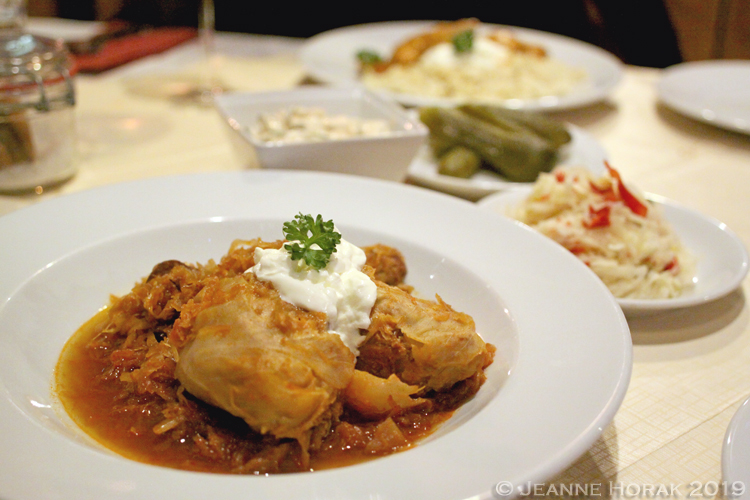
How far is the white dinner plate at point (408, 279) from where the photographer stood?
1.47 m

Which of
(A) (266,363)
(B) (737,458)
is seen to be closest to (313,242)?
(A) (266,363)

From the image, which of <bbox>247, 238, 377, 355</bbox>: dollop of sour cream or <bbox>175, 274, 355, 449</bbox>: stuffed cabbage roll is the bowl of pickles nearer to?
<bbox>247, 238, 377, 355</bbox>: dollop of sour cream

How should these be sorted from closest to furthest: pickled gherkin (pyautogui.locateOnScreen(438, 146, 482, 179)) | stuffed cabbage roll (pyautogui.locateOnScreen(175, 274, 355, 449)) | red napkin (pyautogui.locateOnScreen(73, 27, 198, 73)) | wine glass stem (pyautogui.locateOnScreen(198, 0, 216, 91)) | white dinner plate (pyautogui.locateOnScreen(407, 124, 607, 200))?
stuffed cabbage roll (pyautogui.locateOnScreen(175, 274, 355, 449))
white dinner plate (pyautogui.locateOnScreen(407, 124, 607, 200))
pickled gherkin (pyautogui.locateOnScreen(438, 146, 482, 179))
wine glass stem (pyautogui.locateOnScreen(198, 0, 216, 91))
red napkin (pyautogui.locateOnScreen(73, 27, 198, 73))

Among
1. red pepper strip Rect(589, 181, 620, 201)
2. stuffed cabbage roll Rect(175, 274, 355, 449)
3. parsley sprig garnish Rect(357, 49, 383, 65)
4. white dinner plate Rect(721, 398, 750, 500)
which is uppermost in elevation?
stuffed cabbage roll Rect(175, 274, 355, 449)

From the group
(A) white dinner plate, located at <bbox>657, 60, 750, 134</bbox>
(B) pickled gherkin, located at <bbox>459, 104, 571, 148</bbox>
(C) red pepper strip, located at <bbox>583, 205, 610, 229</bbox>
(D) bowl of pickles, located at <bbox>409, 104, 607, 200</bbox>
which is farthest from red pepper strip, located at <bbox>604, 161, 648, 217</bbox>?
(A) white dinner plate, located at <bbox>657, 60, 750, 134</bbox>

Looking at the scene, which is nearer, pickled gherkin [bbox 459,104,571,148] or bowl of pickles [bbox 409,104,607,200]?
bowl of pickles [bbox 409,104,607,200]

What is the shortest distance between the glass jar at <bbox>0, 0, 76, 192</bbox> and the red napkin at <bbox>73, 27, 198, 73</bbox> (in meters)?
1.82

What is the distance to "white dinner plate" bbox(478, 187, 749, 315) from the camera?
2482mm

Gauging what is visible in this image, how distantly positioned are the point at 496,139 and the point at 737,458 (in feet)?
8.72

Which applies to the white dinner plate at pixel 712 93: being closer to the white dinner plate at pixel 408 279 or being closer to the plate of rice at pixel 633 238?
the plate of rice at pixel 633 238

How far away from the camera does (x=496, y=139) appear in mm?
4008

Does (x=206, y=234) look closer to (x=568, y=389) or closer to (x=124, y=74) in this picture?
(x=568, y=389)

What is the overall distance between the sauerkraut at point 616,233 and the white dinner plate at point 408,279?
419mm

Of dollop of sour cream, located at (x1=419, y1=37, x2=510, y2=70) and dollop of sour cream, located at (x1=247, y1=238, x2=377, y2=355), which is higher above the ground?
dollop of sour cream, located at (x1=247, y1=238, x2=377, y2=355)
